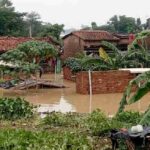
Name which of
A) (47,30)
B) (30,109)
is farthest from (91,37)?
(30,109)

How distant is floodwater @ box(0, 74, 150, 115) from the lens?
15320mm

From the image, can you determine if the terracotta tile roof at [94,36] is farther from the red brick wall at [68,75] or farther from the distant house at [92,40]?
the red brick wall at [68,75]

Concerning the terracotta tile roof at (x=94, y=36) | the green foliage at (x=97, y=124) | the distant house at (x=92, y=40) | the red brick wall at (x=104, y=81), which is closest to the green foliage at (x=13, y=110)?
the green foliage at (x=97, y=124)

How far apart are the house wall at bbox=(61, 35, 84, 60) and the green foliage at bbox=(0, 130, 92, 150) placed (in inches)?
993

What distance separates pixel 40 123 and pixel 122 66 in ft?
41.3

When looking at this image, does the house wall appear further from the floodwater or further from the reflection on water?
the reflection on water

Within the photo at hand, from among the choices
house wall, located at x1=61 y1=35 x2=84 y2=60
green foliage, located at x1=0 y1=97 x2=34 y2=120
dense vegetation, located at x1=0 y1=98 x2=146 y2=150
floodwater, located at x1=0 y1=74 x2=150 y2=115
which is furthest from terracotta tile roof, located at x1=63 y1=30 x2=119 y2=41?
green foliage, located at x1=0 y1=97 x2=34 y2=120

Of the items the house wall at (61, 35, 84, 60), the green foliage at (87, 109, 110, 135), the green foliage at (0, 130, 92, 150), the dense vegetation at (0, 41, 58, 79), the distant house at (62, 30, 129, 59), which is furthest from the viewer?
the house wall at (61, 35, 84, 60)

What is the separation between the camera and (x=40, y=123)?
10.4 metres

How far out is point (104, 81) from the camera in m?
19.3

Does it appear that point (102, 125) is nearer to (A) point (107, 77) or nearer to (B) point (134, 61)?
(A) point (107, 77)

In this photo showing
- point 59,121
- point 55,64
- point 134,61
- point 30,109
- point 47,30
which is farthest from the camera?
point 47,30

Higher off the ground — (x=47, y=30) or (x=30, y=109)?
(x=47, y=30)

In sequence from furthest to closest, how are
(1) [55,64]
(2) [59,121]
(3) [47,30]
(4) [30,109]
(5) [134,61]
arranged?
(3) [47,30] → (1) [55,64] → (5) [134,61] → (4) [30,109] → (2) [59,121]
